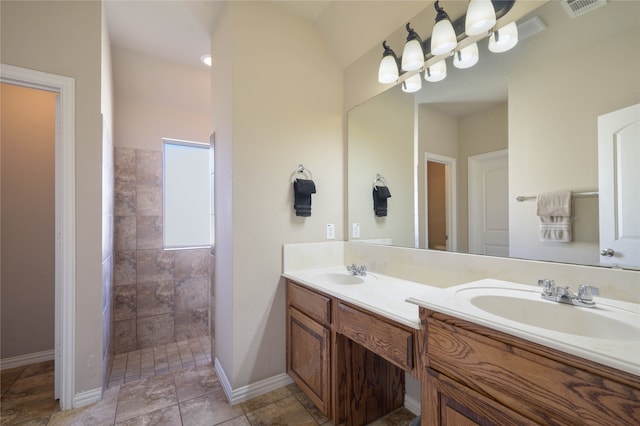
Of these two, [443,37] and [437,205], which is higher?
[443,37]

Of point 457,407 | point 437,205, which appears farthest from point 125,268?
point 457,407

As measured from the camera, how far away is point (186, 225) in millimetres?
3139

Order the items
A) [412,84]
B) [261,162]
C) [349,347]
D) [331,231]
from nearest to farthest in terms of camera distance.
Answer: [349,347]
[412,84]
[261,162]
[331,231]

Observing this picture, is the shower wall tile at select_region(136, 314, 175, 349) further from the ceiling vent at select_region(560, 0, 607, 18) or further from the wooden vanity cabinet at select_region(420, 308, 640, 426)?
the ceiling vent at select_region(560, 0, 607, 18)

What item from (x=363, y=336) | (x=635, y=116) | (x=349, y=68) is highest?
(x=349, y=68)

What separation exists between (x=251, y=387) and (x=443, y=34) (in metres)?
2.44

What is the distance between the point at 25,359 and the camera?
7.54ft

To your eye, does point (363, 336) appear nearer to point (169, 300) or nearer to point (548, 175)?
point (548, 175)

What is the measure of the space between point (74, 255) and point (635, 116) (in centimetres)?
285

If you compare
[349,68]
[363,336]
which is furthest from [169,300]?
[349,68]

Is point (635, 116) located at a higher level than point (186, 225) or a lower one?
higher

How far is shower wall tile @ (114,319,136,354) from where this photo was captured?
2678 mm

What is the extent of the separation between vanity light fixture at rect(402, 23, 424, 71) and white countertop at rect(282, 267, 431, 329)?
4.34 ft

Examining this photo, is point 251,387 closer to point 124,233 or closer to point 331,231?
point 331,231
